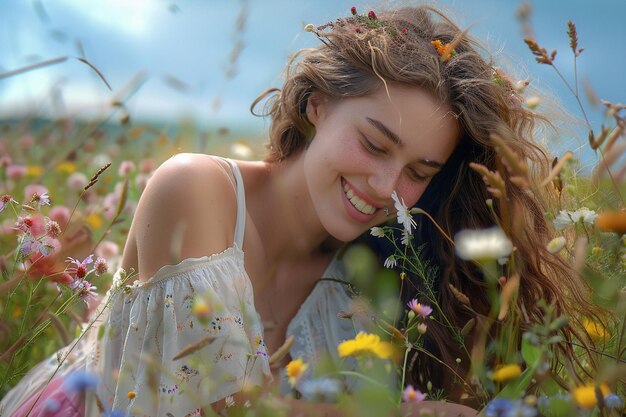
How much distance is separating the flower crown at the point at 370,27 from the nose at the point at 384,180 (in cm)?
36

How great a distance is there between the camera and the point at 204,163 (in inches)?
68.7

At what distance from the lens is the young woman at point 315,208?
1.56 metres

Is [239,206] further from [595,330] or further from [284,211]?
[595,330]

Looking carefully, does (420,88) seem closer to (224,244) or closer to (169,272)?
(224,244)

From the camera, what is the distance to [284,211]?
2049 millimetres

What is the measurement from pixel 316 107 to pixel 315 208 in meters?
0.26

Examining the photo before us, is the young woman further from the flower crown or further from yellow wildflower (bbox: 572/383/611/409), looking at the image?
yellow wildflower (bbox: 572/383/611/409)

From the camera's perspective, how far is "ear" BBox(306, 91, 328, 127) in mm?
1892

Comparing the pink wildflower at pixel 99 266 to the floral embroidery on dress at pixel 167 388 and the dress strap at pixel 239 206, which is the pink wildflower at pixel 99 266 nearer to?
the floral embroidery on dress at pixel 167 388

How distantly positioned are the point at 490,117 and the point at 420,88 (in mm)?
208

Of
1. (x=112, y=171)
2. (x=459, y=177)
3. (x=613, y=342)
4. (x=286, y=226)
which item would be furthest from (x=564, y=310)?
(x=112, y=171)

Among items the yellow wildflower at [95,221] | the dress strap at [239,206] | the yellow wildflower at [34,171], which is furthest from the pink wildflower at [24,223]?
the yellow wildflower at [34,171]

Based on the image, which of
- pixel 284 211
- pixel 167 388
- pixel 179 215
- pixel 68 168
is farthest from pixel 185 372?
pixel 68 168

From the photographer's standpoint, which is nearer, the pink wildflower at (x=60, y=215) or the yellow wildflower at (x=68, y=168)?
the pink wildflower at (x=60, y=215)
